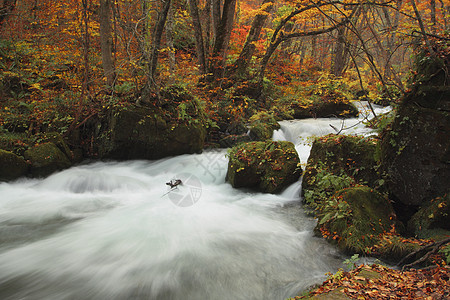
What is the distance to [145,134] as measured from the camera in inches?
309

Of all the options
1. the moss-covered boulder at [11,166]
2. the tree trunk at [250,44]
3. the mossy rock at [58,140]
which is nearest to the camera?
the moss-covered boulder at [11,166]

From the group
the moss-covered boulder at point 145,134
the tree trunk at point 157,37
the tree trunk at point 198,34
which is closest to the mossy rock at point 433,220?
the moss-covered boulder at point 145,134

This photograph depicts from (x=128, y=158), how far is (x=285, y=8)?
823 cm

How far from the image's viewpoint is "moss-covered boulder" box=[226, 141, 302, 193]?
644cm

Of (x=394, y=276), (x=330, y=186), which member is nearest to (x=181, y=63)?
(x=330, y=186)

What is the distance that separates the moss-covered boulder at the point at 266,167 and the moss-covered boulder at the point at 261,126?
2610mm

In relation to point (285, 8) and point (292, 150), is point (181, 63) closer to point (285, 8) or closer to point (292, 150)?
point (285, 8)

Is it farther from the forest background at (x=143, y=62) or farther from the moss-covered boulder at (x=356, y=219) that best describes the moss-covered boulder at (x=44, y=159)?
the moss-covered boulder at (x=356, y=219)

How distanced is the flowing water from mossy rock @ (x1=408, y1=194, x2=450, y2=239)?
1360mm

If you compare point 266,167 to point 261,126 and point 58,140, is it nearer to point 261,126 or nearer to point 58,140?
point 261,126

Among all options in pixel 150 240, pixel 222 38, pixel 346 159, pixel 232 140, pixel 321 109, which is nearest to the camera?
pixel 150 240

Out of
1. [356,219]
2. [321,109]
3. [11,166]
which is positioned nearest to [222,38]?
[321,109]

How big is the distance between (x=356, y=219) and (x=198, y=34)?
9.80 m

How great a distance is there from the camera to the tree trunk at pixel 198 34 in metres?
10.5
